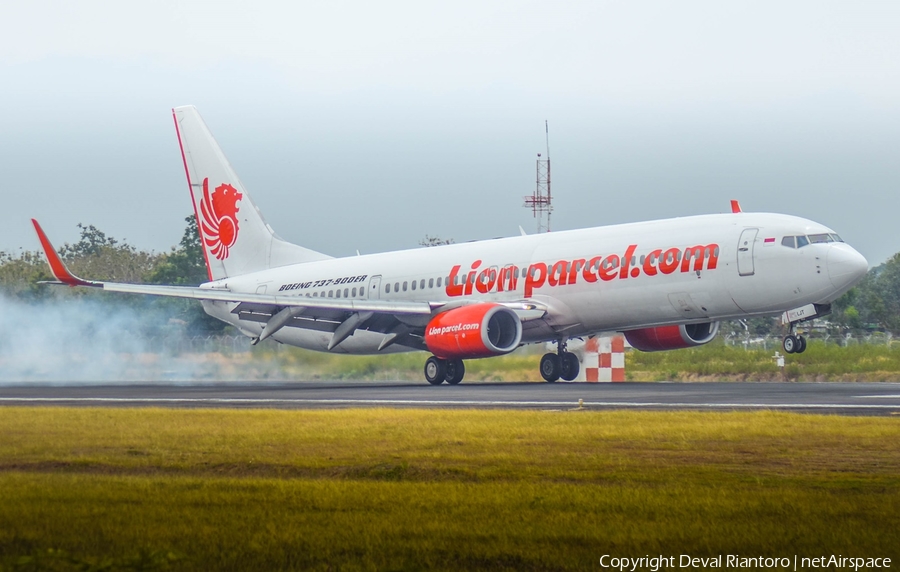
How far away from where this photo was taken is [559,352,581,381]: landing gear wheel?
30.8 meters

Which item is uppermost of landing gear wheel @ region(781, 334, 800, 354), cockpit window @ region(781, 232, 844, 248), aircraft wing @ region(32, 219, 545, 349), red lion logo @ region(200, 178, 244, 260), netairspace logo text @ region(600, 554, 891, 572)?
red lion logo @ region(200, 178, 244, 260)

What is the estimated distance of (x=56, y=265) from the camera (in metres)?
30.7

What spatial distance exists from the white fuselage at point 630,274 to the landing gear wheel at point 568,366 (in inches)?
48.4

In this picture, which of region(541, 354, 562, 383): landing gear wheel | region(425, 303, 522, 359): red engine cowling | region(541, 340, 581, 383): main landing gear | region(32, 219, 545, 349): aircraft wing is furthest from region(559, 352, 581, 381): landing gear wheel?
region(425, 303, 522, 359): red engine cowling

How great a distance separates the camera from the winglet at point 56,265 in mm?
29656

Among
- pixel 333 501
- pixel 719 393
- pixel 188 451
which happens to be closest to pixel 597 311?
pixel 719 393

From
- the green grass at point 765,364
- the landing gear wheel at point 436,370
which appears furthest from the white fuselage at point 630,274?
the green grass at point 765,364

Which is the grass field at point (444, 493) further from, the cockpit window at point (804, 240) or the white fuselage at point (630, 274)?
the cockpit window at point (804, 240)

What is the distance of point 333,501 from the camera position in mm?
8461

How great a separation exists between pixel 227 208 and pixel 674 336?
16.0m

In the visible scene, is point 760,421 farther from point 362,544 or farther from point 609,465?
point 362,544

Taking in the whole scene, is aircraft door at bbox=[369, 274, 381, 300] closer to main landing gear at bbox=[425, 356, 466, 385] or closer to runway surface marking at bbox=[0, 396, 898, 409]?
main landing gear at bbox=[425, 356, 466, 385]

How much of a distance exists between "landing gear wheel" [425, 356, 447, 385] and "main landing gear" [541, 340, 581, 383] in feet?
9.39

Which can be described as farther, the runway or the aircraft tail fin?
the aircraft tail fin
